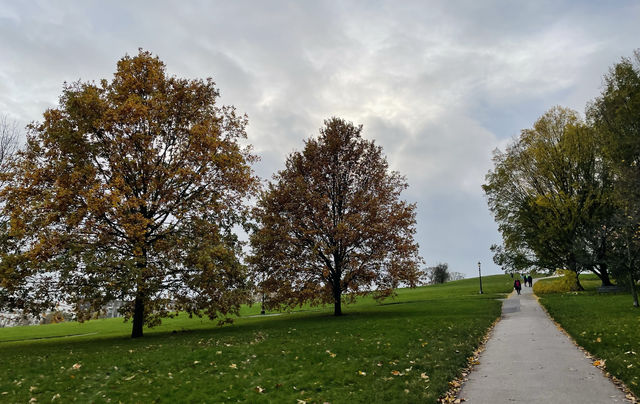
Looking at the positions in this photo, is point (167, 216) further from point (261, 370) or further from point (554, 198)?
point (554, 198)

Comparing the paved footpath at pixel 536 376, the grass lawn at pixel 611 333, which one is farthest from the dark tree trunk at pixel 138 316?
the grass lawn at pixel 611 333

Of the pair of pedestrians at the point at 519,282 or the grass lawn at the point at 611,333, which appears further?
the pair of pedestrians at the point at 519,282

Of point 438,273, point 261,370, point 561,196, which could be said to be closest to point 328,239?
point 261,370

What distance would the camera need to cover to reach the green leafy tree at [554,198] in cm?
4034

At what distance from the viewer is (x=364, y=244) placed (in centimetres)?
2789

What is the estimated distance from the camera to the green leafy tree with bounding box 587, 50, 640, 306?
91.5ft

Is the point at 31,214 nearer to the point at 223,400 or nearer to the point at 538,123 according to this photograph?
the point at 223,400

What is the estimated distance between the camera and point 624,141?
29.4m

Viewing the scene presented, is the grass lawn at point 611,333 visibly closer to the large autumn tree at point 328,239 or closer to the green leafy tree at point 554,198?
the large autumn tree at point 328,239

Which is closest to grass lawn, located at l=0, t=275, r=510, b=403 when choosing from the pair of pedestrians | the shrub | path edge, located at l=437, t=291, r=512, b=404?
path edge, located at l=437, t=291, r=512, b=404

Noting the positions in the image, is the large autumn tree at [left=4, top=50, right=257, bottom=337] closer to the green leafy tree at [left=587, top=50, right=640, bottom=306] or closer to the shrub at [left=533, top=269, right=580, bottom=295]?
the green leafy tree at [left=587, top=50, right=640, bottom=306]

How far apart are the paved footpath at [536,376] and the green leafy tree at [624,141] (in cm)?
1822

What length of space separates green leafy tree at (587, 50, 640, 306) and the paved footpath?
59.8 ft

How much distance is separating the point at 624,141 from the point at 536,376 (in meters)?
27.4
